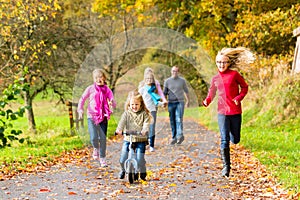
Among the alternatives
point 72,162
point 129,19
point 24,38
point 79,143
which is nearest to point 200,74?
point 129,19

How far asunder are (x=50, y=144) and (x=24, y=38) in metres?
4.16

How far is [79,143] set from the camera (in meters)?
13.2

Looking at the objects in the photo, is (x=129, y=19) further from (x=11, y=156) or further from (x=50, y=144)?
(x=11, y=156)

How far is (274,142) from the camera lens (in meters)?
11.9

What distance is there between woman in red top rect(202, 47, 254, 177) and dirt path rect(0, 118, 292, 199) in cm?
61

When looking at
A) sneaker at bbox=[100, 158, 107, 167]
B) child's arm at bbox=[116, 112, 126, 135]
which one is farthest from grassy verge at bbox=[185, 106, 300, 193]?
sneaker at bbox=[100, 158, 107, 167]

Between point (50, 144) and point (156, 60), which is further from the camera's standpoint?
point (156, 60)

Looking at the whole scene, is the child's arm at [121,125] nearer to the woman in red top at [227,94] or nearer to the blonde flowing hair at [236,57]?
the woman in red top at [227,94]

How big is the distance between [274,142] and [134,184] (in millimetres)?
5097

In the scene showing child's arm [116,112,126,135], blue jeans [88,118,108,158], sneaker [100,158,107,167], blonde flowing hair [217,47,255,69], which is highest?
blonde flowing hair [217,47,255,69]

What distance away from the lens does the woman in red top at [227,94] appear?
328 inches

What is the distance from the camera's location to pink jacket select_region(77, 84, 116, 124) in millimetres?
9133

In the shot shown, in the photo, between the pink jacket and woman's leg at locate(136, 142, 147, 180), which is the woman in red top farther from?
the pink jacket

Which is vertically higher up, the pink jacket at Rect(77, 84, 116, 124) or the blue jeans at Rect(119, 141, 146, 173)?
the pink jacket at Rect(77, 84, 116, 124)
